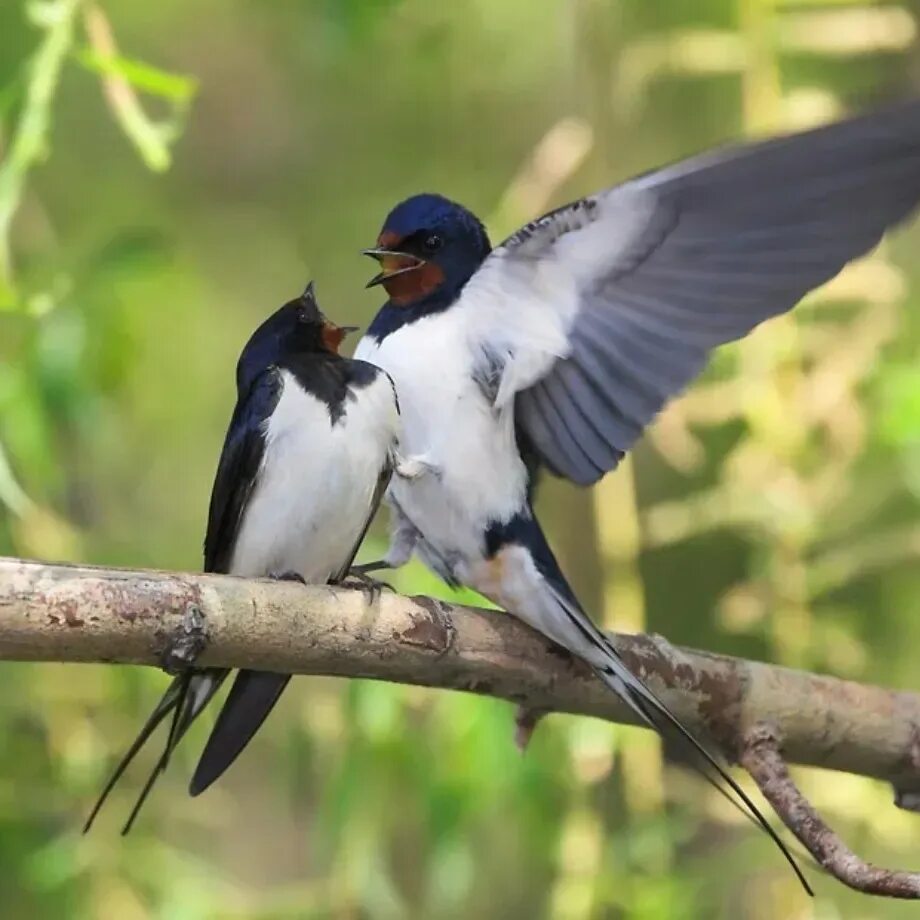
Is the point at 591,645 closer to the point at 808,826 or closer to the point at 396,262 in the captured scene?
the point at 808,826

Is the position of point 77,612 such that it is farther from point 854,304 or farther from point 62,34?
point 854,304

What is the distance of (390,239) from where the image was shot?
1033mm

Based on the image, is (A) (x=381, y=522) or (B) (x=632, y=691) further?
(A) (x=381, y=522)

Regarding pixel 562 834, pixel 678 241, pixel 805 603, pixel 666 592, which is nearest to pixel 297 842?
pixel 666 592

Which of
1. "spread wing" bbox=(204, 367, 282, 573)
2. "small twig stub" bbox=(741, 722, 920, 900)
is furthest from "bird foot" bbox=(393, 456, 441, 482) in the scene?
"small twig stub" bbox=(741, 722, 920, 900)

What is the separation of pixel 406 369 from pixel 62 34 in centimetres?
31

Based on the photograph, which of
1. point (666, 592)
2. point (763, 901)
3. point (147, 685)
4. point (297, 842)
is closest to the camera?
point (147, 685)

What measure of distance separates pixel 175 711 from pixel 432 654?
0.16m

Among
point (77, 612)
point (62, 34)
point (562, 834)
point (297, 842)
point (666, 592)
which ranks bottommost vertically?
point (297, 842)

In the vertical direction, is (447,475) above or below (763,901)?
above

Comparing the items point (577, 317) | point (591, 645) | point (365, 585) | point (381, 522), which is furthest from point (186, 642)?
point (381, 522)

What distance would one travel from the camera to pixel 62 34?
955mm

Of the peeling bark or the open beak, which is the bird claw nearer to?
the peeling bark

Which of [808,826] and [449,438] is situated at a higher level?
[449,438]
